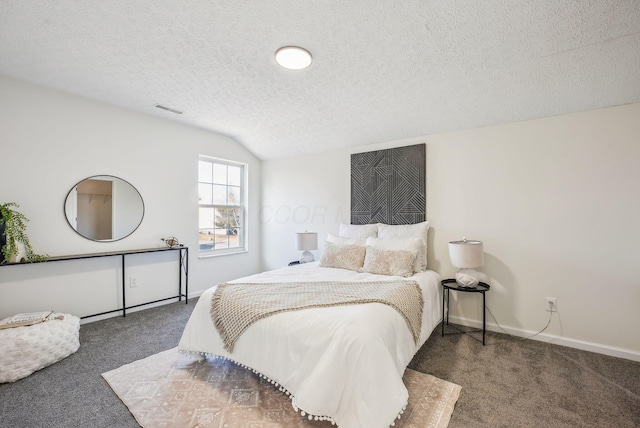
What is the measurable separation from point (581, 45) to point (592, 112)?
3.21 ft

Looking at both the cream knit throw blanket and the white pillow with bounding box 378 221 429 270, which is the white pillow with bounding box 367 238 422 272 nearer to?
the white pillow with bounding box 378 221 429 270

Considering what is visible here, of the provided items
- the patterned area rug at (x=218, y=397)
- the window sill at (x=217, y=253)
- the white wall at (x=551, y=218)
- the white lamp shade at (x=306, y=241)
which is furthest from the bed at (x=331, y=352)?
the window sill at (x=217, y=253)

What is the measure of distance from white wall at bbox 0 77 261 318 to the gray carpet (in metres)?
0.62

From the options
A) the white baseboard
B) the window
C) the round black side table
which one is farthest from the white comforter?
the window

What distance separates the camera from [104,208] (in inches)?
126

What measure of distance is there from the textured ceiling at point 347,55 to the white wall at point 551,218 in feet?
0.79

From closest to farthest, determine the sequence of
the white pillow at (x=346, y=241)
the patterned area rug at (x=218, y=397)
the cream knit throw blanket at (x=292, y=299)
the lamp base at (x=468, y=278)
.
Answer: the patterned area rug at (x=218, y=397) < the cream knit throw blanket at (x=292, y=299) < the lamp base at (x=468, y=278) < the white pillow at (x=346, y=241)

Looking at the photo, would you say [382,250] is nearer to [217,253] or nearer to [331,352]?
[331,352]

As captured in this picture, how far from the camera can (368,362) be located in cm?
146

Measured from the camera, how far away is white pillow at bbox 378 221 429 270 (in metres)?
3.17

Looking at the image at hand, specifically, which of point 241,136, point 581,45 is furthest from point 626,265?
point 241,136

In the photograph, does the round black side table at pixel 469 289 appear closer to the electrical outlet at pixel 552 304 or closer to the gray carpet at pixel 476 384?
the gray carpet at pixel 476 384

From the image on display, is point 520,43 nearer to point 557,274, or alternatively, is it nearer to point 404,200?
point 404,200

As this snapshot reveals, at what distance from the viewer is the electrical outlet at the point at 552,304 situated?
Answer: 269 centimetres
